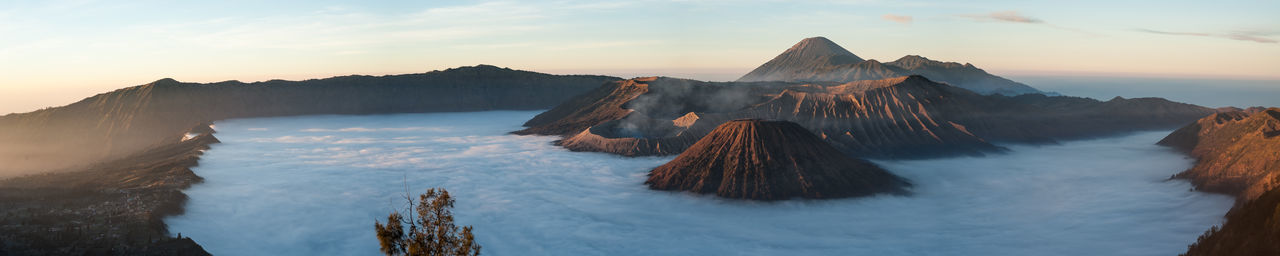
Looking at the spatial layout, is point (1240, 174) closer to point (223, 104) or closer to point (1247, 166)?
point (1247, 166)

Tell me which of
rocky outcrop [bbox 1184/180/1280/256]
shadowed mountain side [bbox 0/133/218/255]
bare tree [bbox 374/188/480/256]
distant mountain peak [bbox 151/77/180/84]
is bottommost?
shadowed mountain side [bbox 0/133/218/255]

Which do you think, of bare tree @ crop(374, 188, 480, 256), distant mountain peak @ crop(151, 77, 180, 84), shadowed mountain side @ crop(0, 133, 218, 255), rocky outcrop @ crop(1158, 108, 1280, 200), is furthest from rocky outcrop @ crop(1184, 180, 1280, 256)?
distant mountain peak @ crop(151, 77, 180, 84)

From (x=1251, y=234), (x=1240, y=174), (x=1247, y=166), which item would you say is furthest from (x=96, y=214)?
(x=1247, y=166)

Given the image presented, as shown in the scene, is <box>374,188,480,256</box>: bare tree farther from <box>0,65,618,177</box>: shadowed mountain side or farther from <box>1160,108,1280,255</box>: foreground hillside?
<box>0,65,618,177</box>: shadowed mountain side

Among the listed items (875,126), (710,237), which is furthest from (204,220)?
(875,126)

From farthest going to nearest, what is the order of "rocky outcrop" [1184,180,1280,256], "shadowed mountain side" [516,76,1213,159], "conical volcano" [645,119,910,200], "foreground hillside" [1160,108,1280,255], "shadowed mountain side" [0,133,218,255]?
"shadowed mountain side" [516,76,1213,159] < "conical volcano" [645,119,910,200] < "shadowed mountain side" [0,133,218,255] < "foreground hillside" [1160,108,1280,255] < "rocky outcrop" [1184,180,1280,256]

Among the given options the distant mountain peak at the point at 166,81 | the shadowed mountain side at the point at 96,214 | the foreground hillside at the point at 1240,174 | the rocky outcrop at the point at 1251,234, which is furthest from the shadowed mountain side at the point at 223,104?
the foreground hillside at the point at 1240,174

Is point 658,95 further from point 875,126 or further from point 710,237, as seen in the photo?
point 710,237

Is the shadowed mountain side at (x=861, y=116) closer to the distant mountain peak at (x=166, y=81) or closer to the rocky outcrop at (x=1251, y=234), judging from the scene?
the rocky outcrop at (x=1251, y=234)
